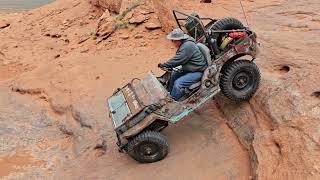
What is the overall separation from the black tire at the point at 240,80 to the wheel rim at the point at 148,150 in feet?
4.70

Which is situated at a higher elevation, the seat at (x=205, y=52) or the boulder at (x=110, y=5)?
the seat at (x=205, y=52)

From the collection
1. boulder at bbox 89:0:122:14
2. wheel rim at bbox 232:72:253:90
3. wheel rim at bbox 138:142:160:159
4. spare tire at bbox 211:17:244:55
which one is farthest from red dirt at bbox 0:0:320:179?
spare tire at bbox 211:17:244:55

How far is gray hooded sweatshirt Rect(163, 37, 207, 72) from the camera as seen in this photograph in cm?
805

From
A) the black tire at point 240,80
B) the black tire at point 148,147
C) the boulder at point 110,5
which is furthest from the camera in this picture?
the boulder at point 110,5

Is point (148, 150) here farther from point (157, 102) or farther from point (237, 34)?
point (237, 34)

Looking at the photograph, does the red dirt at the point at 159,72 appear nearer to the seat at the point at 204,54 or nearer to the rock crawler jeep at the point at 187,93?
the rock crawler jeep at the point at 187,93

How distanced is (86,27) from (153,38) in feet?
10.9

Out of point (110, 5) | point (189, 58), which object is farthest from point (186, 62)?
point (110, 5)

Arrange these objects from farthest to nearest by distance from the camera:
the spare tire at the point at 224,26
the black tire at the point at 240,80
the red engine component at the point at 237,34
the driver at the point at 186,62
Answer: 1. the spare tire at the point at 224,26
2. the red engine component at the point at 237,34
3. the black tire at the point at 240,80
4. the driver at the point at 186,62

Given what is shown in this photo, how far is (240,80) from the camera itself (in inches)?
327

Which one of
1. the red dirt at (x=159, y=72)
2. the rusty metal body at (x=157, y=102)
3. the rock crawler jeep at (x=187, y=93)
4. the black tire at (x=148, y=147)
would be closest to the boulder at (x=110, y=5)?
the red dirt at (x=159, y=72)

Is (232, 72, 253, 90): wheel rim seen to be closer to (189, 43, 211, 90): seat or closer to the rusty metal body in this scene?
the rusty metal body

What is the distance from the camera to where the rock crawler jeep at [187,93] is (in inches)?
308

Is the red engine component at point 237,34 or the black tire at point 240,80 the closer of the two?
the black tire at point 240,80
